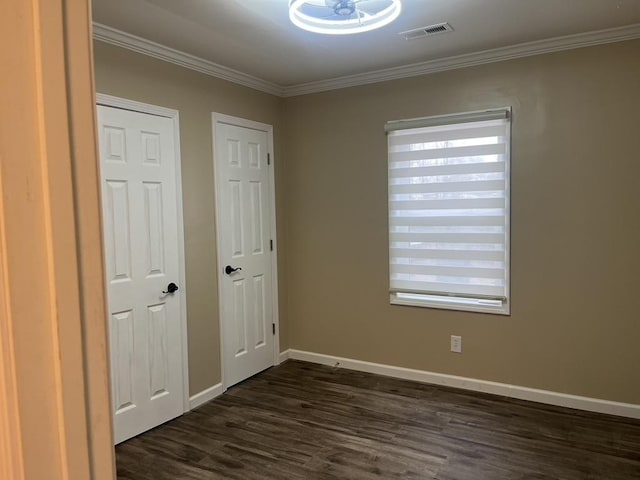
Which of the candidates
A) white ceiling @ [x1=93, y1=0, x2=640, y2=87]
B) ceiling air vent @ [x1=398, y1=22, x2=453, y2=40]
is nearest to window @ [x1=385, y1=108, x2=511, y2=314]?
white ceiling @ [x1=93, y1=0, x2=640, y2=87]

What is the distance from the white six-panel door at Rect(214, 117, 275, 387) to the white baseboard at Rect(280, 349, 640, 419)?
50 centimetres

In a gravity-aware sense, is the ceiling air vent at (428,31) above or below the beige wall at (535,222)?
above

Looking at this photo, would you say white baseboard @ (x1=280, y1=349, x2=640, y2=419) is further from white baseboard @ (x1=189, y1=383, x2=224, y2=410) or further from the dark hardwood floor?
white baseboard @ (x1=189, y1=383, x2=224, y2=410)

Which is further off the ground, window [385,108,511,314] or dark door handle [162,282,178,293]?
window [385,108,511,314]

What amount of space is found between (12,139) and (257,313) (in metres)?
3.68

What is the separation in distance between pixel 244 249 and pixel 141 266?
1018 mm

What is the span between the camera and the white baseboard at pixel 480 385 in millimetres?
3182

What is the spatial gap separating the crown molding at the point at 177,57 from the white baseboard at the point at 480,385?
2.45 metres

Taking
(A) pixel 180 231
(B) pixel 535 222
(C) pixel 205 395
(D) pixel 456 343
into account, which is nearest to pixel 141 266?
(A) pixel 180 231

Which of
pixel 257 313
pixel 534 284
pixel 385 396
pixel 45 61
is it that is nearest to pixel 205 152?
pixel 257 313

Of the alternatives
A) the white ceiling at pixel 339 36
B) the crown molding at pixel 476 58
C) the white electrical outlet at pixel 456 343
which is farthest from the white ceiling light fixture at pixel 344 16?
the white electrical outlet at pixel 456 343

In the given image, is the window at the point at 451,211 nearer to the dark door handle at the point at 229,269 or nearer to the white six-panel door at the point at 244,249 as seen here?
the white six-panel door at the point at 244,249

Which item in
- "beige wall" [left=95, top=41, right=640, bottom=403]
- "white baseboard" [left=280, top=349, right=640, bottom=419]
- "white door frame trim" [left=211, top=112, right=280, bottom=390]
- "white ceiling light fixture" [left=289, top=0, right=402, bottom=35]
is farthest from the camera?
"white door frame trim" [left=211, top=112, right=280, bottom=390]

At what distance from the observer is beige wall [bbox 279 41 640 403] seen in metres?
3.08
